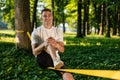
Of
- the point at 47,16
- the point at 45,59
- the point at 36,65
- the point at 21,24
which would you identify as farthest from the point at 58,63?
the point at 21,24

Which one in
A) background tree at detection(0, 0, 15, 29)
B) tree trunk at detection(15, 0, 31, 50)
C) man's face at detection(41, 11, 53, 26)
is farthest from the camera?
background tree at detection(0, 0, 15, 29)

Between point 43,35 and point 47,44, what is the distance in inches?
21.3

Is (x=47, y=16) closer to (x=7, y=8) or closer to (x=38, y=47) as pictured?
(x=38, y=47)

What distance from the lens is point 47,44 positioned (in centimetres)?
706

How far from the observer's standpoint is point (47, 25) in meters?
7.48

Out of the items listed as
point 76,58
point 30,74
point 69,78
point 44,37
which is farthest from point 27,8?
point 69,78

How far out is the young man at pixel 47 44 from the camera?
710 cm

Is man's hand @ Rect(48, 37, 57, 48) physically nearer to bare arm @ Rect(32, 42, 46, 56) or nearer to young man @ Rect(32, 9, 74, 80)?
young man @ Rect(32, 9, 74, 80)

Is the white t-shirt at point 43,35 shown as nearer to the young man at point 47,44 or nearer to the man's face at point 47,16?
the young man at point 47,44

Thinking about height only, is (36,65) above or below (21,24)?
below

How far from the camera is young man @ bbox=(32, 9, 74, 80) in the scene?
7.10 meters

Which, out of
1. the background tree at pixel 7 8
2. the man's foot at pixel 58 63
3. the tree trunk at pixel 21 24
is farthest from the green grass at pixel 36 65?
the background tree at pixel 7 8

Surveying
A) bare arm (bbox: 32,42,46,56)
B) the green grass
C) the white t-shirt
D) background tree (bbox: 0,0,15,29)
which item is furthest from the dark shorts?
background tree (bbox: 0,0,15,29)

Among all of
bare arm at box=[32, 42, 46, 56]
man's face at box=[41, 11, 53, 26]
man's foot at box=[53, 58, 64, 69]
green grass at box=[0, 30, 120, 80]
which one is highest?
man's face at box=[41, 11, 53, 26]
